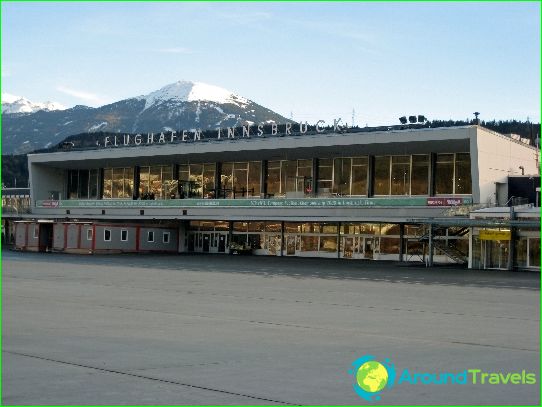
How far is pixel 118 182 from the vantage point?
287ft

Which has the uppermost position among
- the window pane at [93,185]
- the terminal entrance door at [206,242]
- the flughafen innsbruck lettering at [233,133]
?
the flughafen innsbruck lettering at [233,133]

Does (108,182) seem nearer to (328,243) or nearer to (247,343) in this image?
(328,243)

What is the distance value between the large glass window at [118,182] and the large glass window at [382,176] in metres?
28.3

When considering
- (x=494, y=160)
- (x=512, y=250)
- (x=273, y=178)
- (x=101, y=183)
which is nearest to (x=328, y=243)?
(x=273, y=178)

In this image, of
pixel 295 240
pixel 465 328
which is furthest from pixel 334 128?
pixel 465 328

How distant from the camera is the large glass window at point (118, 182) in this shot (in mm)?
86625

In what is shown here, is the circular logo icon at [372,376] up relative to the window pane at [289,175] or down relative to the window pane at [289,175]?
down

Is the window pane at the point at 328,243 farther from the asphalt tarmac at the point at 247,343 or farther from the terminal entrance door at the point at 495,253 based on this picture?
the asphalt tarmac at the point at 247,343

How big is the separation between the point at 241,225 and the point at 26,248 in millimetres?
19176

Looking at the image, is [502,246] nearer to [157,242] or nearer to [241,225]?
[241,225]

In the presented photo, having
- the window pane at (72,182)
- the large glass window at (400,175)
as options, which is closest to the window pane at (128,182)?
the window pane at (72,182)

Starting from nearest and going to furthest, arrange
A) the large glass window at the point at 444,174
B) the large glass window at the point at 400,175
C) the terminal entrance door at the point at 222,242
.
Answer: the large glass window at the point at 444,174, the large glass window at the point at 400,175, the terminal entrance door at the point at 222,242

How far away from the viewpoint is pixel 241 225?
77.2 meters

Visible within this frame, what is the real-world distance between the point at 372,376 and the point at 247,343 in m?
3.43
